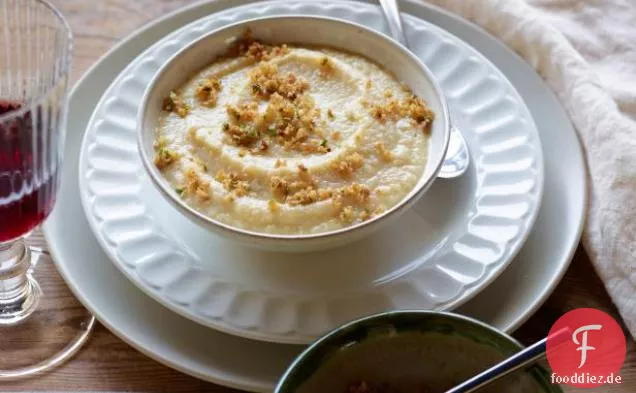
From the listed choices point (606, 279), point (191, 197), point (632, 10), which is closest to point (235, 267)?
point (191, 197)

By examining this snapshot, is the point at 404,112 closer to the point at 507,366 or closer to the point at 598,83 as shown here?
the point at 598,83

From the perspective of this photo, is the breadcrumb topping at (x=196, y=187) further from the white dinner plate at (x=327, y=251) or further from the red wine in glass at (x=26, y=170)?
the red wine in glass at (x=26, y=170)

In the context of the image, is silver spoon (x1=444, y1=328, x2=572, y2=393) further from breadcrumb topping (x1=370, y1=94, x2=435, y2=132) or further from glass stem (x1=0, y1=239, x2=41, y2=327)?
glass stem (x1=0, y1=239, x2=41, y2=327)

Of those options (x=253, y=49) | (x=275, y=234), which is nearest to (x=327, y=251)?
(x=275, y=234)

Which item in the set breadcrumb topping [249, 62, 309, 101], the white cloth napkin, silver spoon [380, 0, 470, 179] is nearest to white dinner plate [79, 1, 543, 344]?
silver spoon [380, 0, 470, 179]

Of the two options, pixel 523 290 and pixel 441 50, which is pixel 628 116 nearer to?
pixel 441 50

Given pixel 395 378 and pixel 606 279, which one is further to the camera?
pixel 606 279

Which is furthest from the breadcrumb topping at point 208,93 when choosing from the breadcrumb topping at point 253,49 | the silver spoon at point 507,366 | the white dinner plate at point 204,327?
the silver spoon at point 507,366
